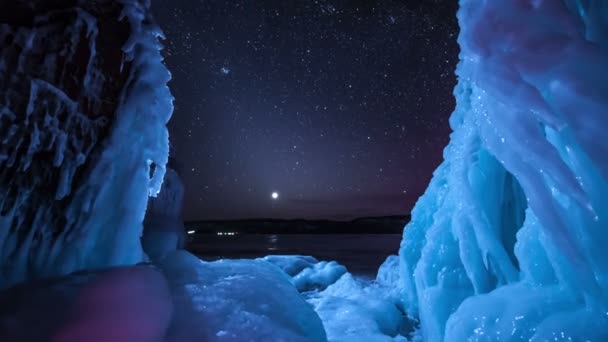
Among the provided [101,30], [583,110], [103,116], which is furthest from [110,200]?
[583,110]

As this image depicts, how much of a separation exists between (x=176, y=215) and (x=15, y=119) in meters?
8.44

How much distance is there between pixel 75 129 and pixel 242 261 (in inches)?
123

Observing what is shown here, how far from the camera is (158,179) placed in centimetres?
627

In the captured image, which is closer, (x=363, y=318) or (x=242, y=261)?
(x=242, y=261)

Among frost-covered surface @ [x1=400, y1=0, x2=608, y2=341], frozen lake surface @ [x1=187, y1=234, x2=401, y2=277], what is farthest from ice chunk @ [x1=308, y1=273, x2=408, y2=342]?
frozen lake surface @ [x1=187, y1=234, x2=401, y2=277]

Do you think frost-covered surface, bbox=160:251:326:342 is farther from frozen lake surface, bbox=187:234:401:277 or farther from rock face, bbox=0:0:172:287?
frozen lake surface, bbox=187:234:401:277

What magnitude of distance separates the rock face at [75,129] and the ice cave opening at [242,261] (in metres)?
0.02

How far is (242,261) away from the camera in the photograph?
19.2ft

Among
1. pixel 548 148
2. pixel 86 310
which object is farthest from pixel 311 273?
pixel 548 148

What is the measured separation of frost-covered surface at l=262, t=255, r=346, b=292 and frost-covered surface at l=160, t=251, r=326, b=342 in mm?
7550

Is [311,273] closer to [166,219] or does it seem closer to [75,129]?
[166,219]

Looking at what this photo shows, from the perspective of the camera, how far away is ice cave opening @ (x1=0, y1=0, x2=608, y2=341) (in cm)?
278

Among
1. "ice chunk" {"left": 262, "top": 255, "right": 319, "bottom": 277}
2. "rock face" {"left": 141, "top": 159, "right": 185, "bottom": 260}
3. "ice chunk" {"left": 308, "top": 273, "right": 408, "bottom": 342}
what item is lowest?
"ice chunk" {"left": 308, "top": 273, "right": 408, "bottom": 342}

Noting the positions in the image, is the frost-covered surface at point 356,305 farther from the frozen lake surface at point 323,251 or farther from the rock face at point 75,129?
the frozen lake surface at point 323,251
